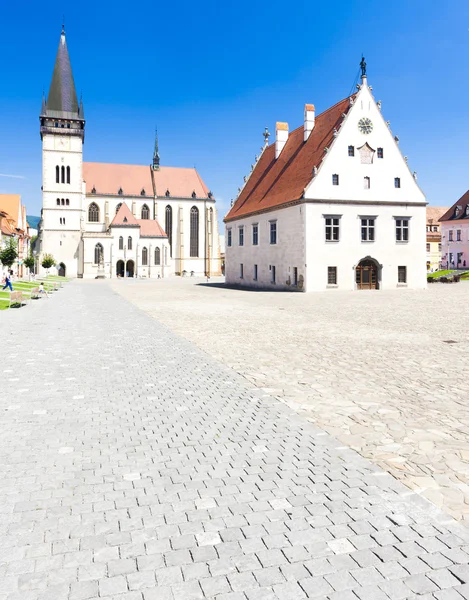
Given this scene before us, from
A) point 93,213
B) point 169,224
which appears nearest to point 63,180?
point 93,213

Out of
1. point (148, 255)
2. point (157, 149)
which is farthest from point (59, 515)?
point (157, 149)

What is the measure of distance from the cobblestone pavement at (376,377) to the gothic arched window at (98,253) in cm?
7027

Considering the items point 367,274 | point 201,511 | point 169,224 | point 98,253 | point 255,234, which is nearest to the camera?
point 201,511

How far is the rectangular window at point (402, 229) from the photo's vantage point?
133 ft

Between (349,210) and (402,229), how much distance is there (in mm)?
5308

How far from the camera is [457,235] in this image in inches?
2963

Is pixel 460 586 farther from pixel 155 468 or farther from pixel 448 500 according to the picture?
pixel 155 468

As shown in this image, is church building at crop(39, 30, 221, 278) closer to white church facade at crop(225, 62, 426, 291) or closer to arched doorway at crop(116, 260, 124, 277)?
arched doorway at crop(116, 260, 124, 277)

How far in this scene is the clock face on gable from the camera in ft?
127

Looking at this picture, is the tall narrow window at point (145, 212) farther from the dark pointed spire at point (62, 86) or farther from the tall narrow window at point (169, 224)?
the dark pointed spire at point (62, 86)

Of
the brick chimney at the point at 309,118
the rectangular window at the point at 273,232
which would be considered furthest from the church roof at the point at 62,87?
the rectangular window at the point at 273,232

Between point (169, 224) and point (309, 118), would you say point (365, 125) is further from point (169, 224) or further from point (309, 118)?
point (169, 224)

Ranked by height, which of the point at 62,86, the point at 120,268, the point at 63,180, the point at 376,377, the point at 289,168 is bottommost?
the point at 376,377

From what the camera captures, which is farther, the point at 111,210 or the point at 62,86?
the point at 111,210
